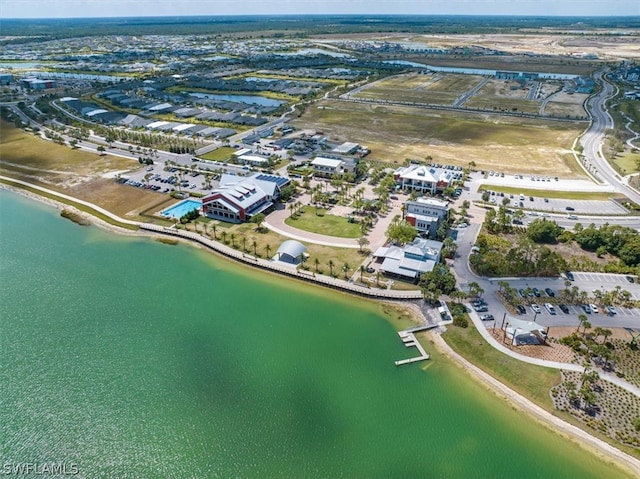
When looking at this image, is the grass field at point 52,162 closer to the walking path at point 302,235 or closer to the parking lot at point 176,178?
the parking lot at point 176,178

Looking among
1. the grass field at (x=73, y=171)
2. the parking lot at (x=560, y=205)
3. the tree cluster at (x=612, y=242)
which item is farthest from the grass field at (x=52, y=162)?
the tree cluster at (x=612, y=242)

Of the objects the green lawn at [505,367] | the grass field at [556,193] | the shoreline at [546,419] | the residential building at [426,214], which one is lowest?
the grass field at [556,193]

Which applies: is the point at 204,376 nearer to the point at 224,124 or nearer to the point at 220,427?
the point at 220,427

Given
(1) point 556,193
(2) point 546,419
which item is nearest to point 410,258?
(2) point 546,419

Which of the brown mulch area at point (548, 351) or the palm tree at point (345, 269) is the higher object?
the palm tree at point (345, 269)

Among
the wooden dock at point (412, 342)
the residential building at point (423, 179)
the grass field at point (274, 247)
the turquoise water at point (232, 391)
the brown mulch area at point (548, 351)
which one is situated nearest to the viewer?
the turquoise water at point (232, 391)

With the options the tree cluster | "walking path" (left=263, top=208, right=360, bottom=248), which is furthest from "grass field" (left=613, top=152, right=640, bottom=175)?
"walking path" (left=263, top=208, right=360, bottom=248)

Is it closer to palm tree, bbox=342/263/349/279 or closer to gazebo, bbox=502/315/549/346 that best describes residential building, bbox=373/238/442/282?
palm tree, bbox=342/263/349/279
